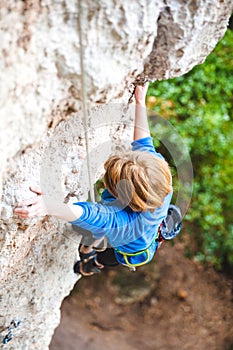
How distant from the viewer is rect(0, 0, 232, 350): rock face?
83 centimetres

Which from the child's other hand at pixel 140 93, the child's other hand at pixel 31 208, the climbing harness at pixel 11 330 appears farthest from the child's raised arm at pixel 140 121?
the climbing harness at pixel 11 330

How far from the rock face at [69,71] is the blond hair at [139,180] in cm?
16

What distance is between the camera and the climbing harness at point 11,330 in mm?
1636

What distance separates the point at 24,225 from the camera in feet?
3.90

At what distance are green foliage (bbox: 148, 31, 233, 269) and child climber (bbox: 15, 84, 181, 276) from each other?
4.02ft

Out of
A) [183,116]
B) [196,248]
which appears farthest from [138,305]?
[183,116]

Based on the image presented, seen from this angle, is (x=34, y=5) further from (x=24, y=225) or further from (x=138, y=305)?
(x=138, y=305)

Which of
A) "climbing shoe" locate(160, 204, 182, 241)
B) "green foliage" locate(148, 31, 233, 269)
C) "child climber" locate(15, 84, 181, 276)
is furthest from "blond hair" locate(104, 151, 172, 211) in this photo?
"green foliage" locate(148, 31, 233, 269)

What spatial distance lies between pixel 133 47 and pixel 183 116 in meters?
1.73

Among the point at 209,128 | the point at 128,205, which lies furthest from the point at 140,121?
the point at 209,128

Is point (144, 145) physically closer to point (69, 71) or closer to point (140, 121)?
point (140, 121)

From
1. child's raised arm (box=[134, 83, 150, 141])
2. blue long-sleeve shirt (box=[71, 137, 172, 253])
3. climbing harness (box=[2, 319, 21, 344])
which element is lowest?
climbing harness (box=[2, 319, 21, 344])

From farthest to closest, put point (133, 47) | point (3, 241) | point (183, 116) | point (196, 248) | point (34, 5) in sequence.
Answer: point (196, 248) < point (183, 116) < point (3, 241) < point (133, 47) < point (34, 5)

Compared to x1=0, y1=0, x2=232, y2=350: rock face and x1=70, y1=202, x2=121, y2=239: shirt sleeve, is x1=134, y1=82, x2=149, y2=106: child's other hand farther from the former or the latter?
x1=70, y1=202, x2=121, y2=239: shirt sleeve
